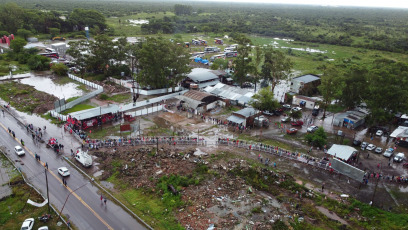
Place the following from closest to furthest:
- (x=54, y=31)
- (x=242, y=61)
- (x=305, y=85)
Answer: (x=305, y=85) → (x=242, y=61) → (x=54, y=31)

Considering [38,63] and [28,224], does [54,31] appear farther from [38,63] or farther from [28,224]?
[28,224]

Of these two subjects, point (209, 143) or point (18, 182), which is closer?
point (18, 182)

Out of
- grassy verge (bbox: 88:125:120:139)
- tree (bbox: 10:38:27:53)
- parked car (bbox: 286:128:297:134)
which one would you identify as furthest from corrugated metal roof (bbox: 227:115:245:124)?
tree (bbox: 10:38:27:53)

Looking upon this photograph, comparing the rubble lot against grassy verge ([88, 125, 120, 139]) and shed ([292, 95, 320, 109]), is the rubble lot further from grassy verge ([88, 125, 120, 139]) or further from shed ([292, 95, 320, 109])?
shed ([292, 95, 320, 109])

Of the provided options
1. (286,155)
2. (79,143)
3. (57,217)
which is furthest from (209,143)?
(57,217)

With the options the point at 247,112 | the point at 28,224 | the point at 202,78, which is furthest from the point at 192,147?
the point at 202,78

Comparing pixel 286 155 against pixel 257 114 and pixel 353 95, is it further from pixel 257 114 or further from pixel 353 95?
pixel 353 95
